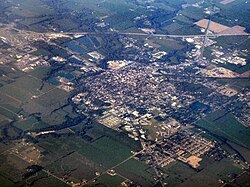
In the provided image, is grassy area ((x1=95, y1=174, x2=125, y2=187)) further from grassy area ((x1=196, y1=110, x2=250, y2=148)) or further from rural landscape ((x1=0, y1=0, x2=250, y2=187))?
grassy area ((x1=196, y1=110, x2=250, y2=148))

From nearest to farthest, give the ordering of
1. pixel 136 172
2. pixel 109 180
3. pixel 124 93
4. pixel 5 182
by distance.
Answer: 1. pixel 5 182
2. pixel 109 180
3. pixel 136 172
4. pixel 124 93

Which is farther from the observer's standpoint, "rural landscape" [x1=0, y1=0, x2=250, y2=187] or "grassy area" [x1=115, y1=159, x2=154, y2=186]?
"rural landscape" [x1=0, y1=0, x2=250, y2=187]

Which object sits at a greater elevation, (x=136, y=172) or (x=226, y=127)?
(x=136, y=172)

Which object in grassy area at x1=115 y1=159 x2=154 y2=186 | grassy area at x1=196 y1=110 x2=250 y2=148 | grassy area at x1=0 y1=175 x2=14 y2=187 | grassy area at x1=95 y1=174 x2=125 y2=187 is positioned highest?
grassy area at x1=0 y1=175 x2=14 y2=187

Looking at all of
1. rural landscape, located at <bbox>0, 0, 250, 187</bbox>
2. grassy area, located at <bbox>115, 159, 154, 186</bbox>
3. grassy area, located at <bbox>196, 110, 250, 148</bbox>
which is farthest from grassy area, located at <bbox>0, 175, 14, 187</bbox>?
grassy area, located at <bbox>196, 110, 250, 148</bbox>

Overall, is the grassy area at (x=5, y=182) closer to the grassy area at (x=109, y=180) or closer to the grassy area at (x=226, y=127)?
the grassy area at (x=109, y=180)

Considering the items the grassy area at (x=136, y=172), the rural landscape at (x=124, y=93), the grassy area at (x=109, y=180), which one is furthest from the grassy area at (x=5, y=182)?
the grassy area at (x=136, y=172)

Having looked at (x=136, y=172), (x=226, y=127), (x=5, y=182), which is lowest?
(x=226, y=127)

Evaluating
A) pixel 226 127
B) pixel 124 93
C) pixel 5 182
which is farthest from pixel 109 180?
pixel 124 93

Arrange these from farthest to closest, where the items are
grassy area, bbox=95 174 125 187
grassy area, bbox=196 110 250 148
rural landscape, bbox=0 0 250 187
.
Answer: grassy area, bbox=196 110 250 148 < rural landscape, bbox=0 0 250 187 < grassy area, bbox=95 174 125 187

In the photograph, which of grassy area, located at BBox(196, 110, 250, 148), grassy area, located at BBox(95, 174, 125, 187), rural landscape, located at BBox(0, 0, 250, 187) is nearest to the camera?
grassy area, located at BBox(95, 174, 125, 187)

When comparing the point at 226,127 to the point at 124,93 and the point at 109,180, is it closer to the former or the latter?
the point at 124,93

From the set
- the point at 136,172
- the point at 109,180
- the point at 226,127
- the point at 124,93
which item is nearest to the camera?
the point at 109,180
